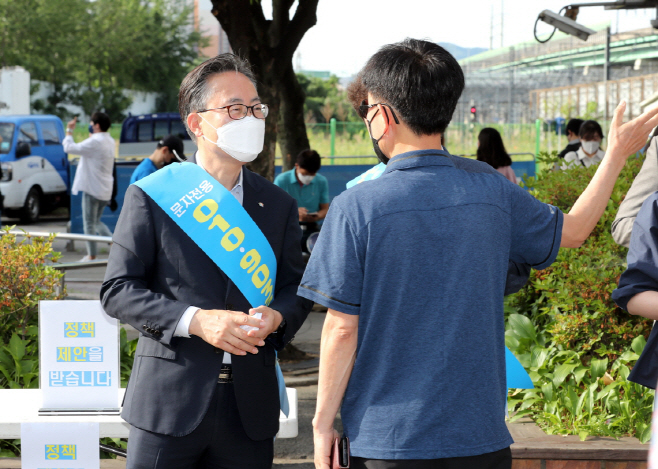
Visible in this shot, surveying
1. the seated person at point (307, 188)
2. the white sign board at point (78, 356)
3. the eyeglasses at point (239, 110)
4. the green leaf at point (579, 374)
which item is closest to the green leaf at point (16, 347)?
the white sign board at point (78, 356)

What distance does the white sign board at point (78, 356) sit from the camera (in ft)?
11.2

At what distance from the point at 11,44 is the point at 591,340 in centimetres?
3621

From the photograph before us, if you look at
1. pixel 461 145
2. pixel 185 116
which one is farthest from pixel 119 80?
pixel 185 116

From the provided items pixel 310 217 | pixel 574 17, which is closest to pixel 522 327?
pixel 310 217

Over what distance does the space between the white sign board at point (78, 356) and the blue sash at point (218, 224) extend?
1.05 meters

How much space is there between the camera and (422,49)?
6.87 feet

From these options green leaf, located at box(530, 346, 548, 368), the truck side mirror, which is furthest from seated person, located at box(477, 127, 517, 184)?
the truck side mirror

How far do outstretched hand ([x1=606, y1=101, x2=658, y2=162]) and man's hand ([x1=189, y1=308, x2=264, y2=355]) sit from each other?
1.17 meters

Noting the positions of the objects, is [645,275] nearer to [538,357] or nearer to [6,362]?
[538,357]

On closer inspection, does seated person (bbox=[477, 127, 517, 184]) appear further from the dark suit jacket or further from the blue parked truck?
the blue parked truck

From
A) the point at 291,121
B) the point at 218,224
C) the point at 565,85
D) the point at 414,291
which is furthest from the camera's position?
the point at 565,85

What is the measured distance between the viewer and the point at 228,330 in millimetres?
2355

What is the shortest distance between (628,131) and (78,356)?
2.43m

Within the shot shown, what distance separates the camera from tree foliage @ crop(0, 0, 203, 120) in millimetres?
35875
